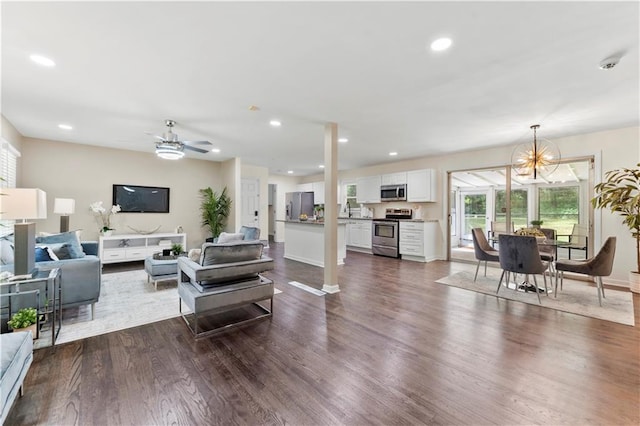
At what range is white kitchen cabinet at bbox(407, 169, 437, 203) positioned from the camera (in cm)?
651

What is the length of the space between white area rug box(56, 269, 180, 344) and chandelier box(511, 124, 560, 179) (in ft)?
18.4

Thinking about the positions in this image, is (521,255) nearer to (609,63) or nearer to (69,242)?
(609,63)

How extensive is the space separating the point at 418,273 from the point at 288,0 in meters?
4.84

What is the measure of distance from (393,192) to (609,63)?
4.94 m

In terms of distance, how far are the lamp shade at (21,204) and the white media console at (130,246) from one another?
142 inches

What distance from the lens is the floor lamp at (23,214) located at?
2320mm

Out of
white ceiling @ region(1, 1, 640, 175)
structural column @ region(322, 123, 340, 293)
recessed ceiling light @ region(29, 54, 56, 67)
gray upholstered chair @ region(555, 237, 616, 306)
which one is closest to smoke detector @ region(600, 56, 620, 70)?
white ceiling @ region(1, 1, 640, 175)

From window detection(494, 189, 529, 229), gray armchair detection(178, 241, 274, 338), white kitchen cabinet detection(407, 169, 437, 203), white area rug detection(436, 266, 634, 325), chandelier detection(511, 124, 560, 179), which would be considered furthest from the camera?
white kitchen cabinet detection(407, 169, 437, 203)

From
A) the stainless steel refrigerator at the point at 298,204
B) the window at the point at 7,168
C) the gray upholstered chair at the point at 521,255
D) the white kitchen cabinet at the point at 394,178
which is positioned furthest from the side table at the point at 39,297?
the stainless steel refrigerator at the point at 298,204

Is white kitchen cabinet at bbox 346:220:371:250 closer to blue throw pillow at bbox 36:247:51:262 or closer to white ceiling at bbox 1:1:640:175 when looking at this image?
white ceiling at bbox 1:1:640:175

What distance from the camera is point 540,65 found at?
8.00ft

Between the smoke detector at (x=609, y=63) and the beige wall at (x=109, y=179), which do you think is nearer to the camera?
the smoke detector at (x=609, y=63)

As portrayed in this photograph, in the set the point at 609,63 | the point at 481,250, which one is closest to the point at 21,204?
the point at 609,63

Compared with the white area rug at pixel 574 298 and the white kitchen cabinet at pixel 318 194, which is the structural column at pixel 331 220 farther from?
the white kitchen cabinet at pixel 318 194
